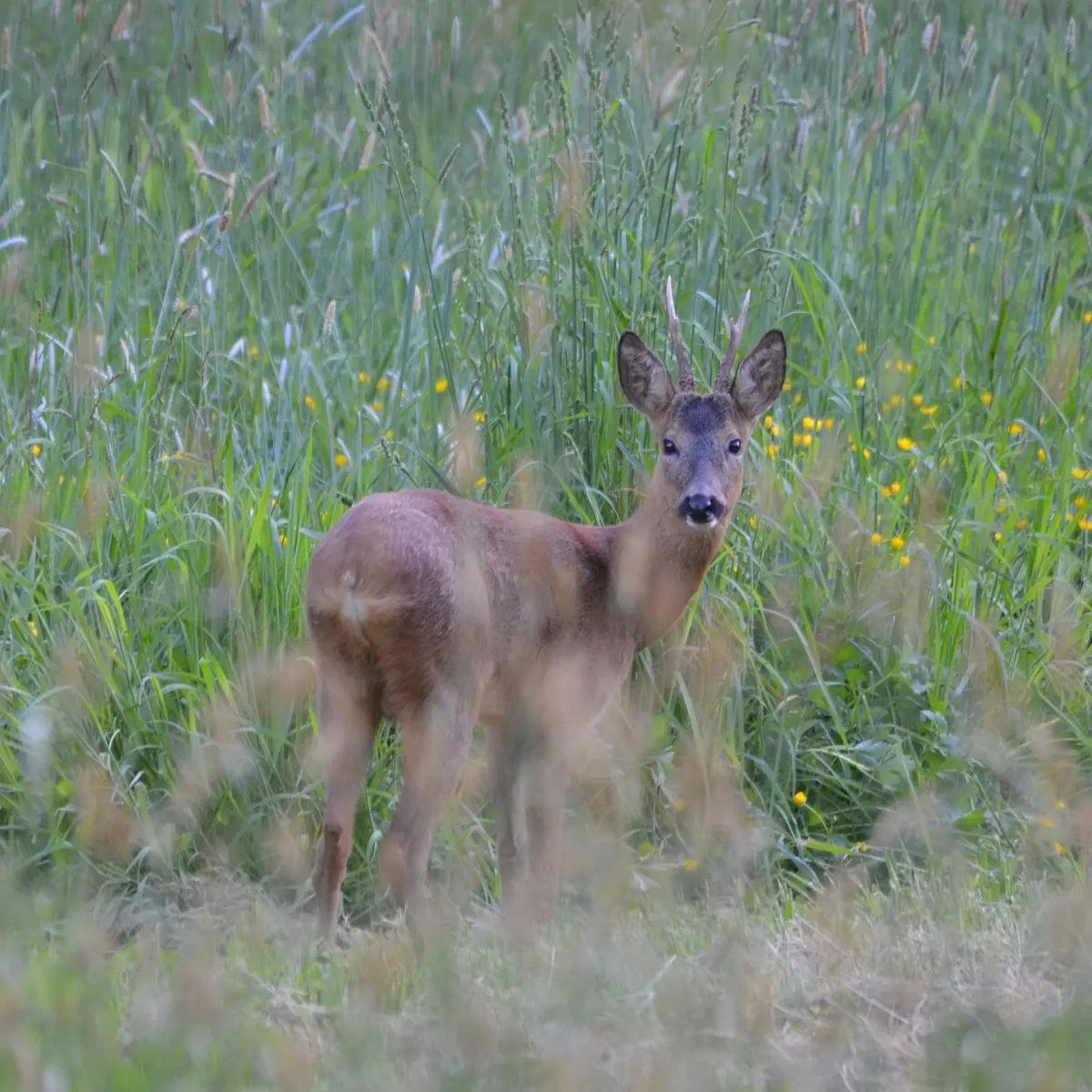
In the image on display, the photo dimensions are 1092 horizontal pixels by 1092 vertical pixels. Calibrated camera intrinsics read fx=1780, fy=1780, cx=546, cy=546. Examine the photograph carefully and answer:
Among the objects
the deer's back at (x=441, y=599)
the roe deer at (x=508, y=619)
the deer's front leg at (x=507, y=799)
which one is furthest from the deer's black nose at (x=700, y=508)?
the deer's front leg at (x=507, y=799)

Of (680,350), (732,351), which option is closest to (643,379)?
(680,350)

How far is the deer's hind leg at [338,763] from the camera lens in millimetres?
4469

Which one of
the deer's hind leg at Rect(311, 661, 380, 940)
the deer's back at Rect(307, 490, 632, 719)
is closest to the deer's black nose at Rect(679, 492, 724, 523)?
the deer's back at Rect(307, 490, 632, 719)

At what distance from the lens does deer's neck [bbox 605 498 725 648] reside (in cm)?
527

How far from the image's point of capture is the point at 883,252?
23.0 feet

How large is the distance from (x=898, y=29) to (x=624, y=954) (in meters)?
4.70

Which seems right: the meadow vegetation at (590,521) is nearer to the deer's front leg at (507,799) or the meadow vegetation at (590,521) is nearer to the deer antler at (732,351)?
the deer's front leg at (507,799)

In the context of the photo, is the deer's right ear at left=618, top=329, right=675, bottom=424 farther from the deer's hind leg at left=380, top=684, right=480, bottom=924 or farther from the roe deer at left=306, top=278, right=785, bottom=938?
the deer's hind leg at left=380, top=684, right=480, bottom=924

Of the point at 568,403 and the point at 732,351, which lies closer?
the point at 732,351

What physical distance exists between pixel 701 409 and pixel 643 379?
0.68 ft

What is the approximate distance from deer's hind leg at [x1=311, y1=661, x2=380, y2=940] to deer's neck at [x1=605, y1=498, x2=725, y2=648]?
98cm

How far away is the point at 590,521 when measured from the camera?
584 cm

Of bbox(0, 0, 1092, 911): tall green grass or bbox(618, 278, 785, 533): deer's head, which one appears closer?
bbox(0, 0, 1092, 911): tall green grass

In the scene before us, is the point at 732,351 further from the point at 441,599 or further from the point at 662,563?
the point at 441,599
